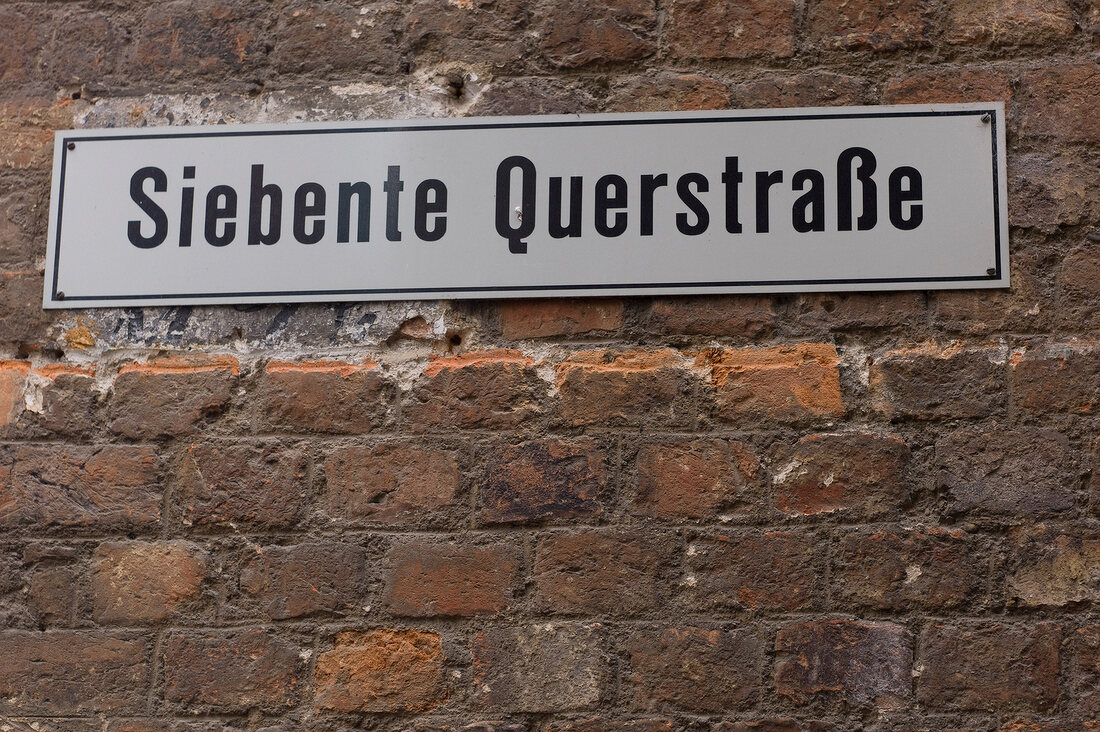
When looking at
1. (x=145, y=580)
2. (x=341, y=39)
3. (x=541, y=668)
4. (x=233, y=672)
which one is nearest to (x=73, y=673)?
(x=145, y=580)

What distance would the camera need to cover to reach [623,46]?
2.16m

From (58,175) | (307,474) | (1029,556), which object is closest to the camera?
(1029,556)

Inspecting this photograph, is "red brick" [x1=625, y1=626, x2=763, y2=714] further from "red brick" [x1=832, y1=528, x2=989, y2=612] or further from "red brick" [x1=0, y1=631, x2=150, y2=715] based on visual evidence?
"red brick" [x1=0, y1=631, x2=150, y2=715]

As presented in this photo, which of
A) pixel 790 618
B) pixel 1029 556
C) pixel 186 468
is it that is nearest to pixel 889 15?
pixel 1029 556

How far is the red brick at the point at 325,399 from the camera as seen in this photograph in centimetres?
207

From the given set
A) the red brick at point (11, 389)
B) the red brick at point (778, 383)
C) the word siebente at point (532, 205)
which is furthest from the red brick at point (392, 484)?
the red brick at point (11, 389)

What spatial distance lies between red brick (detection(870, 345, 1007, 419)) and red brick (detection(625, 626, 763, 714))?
1.84 ft

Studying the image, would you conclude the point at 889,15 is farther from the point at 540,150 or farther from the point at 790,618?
the point at 790,618

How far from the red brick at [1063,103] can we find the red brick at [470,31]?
109cm

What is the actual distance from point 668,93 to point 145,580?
1516 millimetres

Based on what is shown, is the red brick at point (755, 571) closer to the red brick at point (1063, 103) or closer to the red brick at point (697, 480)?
the red brick at point (697, 480)

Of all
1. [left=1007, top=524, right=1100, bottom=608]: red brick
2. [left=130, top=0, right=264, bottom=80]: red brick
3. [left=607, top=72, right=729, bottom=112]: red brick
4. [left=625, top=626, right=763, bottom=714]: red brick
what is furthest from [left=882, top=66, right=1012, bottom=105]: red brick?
[left=130, top=0, right=264, bottom=80]: red brick

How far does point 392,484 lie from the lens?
6.68 ft

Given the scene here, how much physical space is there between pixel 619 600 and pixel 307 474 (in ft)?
2.28
